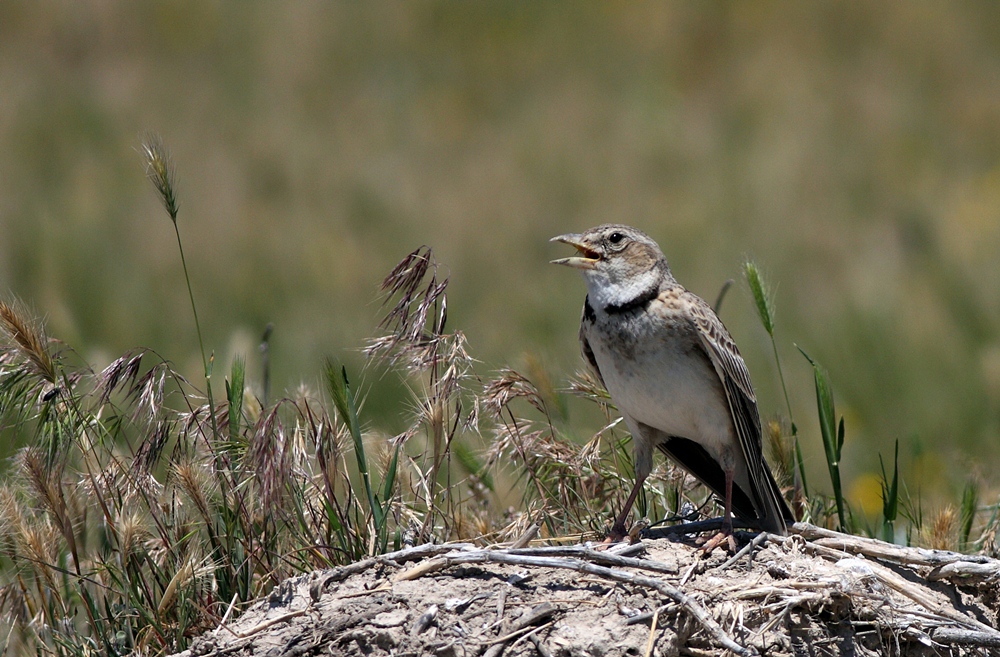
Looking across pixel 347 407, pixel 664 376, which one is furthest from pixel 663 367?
pixel 347 407

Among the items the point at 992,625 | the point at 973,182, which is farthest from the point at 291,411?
Result: the point at 973,182

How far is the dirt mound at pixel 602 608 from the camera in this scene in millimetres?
3928

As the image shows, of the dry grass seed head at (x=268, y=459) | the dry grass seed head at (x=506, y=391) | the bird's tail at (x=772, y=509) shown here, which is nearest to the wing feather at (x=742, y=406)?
the bird's tail at (x=772, y=509)

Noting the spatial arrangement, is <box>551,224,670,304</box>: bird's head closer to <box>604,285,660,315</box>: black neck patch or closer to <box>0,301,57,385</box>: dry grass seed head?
<box>604,285,660,315</box>: black neck patch

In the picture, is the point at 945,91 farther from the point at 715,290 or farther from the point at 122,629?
the point at 122,629

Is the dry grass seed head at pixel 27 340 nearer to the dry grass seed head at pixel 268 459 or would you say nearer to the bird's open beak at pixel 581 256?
the dry grass seed head at pixel 268 459

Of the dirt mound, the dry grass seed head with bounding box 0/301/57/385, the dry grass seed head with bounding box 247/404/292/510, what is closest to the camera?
the dirt mound

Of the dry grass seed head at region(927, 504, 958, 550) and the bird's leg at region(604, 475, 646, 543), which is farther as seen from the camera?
the dry grass seed head at region(927, 504, 958, 550)

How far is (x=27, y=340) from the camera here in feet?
14.1

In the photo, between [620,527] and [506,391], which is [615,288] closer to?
[506,391]

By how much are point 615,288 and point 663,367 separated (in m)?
0.39

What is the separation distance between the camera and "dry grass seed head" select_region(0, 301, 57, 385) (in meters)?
4.27

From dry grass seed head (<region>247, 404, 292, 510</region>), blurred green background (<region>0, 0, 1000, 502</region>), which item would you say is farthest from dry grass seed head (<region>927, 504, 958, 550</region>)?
dry grass seed head (<region>247, 404, 292, 510</region>)

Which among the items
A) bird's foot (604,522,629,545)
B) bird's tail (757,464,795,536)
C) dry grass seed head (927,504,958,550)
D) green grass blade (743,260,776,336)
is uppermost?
green grass blade (743,260,776,336)
